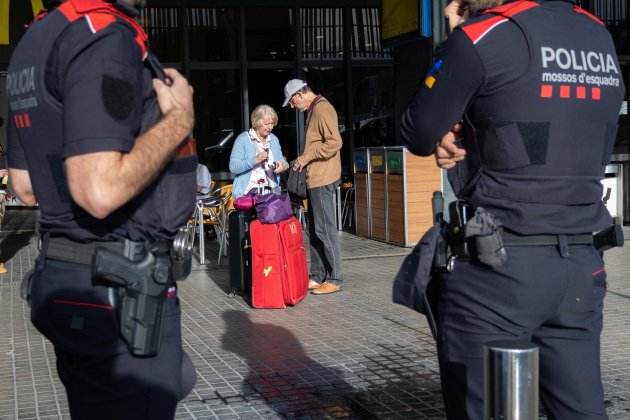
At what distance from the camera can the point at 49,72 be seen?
247 cm

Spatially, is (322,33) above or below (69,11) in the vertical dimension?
above

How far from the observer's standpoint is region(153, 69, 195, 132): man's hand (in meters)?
2.55

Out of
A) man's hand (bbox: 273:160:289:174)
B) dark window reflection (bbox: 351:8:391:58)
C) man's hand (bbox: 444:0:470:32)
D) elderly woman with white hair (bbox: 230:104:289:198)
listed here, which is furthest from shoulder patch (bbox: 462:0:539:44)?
dark window reflection (bbox: 351:8:391:58)

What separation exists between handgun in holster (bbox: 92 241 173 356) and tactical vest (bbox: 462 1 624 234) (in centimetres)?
105

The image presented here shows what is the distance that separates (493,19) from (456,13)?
12.7 inches

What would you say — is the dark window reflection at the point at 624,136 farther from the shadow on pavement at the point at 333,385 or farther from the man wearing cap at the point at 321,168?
the shadow on pavement at the point at 333,385

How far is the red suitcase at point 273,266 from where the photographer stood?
7789 mm

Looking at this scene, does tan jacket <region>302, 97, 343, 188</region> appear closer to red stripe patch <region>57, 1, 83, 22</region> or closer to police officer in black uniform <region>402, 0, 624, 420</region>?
police officer in black uniform <region>402, 0, 624, 420</region>

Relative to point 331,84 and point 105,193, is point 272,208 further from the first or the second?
point 331,84

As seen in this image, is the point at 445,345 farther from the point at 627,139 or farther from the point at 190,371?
the point at 627,139

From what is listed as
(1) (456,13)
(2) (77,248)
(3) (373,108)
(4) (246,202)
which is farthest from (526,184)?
(3) (373,108)

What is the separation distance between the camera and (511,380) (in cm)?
249

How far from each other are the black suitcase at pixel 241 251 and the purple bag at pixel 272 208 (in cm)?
36

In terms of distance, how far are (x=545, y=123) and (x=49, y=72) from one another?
4.72ft
